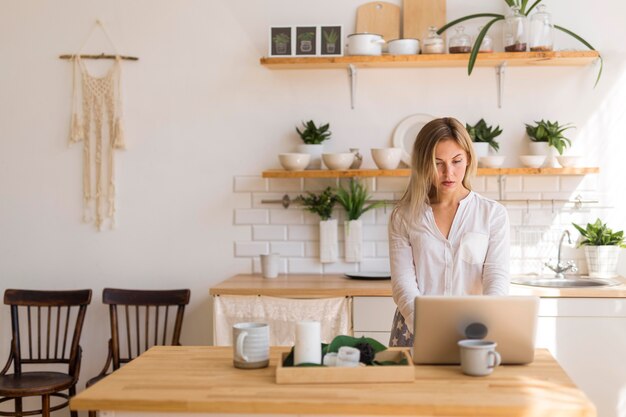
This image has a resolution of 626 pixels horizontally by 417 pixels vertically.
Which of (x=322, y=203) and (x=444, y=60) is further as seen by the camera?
(x=322, y=203)

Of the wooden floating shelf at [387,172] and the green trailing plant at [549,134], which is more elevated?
the green trailing plant at [549,134]

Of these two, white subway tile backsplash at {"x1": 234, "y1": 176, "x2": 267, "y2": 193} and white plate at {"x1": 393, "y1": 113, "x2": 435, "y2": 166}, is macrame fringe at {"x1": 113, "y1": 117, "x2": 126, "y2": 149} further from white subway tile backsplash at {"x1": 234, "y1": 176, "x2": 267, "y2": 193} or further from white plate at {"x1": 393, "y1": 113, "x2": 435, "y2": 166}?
white plate at {"x1": 393, "y1": 113, "x2": 435, "y2": 166}

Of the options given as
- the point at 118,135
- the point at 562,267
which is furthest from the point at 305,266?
the point at 562,267

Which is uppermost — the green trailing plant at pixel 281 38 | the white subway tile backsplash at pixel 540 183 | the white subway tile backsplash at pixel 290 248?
the green trailing plant at pixel 281 38

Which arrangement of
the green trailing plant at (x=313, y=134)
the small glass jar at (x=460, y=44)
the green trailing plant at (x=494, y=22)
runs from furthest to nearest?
the green trailing plant at (x=313, y=134)
the small glass jar at (x=460, y=44)
the green trailing plant at (x=494, y=22)

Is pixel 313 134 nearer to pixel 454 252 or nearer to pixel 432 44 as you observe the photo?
pixel 432 44

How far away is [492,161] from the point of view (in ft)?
14.2

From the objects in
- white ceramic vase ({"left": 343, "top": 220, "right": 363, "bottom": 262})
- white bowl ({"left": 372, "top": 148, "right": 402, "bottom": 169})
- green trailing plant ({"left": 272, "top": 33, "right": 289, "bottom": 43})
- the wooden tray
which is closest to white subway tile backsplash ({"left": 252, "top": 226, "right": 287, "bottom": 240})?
white ceramic vase ({"left": 343, "top": 220, "right": 363, "bottom": 262})

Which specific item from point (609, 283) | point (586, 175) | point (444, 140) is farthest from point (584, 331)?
point (444, 140)

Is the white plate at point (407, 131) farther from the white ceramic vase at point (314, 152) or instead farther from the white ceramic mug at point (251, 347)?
the white ceramic mug at point (251, 347)

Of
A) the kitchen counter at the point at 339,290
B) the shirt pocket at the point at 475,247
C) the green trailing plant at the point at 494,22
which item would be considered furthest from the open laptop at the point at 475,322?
the green trailing plant at the point at 494,22

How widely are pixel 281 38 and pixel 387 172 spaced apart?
3.08 ft

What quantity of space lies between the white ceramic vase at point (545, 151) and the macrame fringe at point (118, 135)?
2299mm

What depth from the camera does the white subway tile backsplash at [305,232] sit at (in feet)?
15.1
